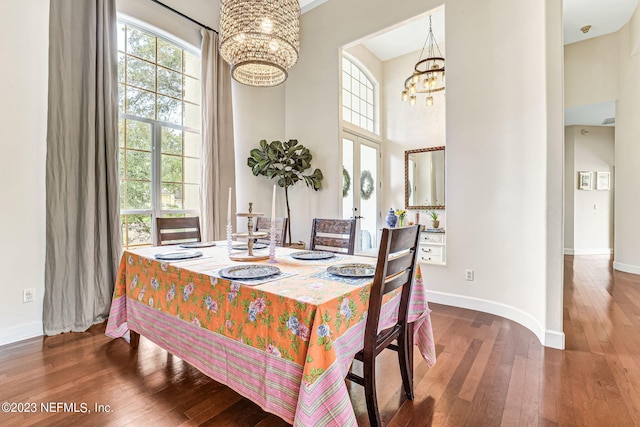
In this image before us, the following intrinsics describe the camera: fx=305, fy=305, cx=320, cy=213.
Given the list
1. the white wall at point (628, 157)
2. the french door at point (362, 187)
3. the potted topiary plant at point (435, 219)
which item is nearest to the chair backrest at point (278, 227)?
the french door at point (362, 187)

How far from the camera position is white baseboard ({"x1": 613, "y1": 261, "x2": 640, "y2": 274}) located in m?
4.64

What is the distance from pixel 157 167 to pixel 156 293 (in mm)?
2022

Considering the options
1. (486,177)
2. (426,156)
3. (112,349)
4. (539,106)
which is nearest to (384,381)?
(112,349)

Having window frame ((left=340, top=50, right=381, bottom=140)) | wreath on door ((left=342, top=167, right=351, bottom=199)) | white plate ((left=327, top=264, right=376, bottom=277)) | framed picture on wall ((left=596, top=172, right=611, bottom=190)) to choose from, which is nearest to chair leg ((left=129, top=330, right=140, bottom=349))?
white plate ((left=327, top=264, right=376, bottom=277))

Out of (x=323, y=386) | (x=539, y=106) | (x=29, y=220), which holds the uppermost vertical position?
(x=539, y=106)

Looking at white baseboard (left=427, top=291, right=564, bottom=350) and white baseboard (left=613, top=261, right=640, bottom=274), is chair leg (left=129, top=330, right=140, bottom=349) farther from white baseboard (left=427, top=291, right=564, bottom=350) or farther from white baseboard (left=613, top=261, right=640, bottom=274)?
white baseboard (left=613, top=261, right=640, bottom=274)

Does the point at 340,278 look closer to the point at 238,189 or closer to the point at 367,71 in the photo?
the point at 238,189

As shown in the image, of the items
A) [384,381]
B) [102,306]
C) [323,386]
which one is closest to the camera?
[323,386]

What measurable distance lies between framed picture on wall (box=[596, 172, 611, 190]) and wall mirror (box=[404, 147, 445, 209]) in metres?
4.17

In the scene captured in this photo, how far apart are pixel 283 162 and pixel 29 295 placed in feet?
9.22

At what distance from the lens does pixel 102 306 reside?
2.85 m

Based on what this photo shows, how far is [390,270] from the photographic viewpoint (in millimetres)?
1343

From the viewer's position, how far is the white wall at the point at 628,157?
4547 millimetres

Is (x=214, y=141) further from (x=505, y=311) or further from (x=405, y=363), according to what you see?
(x=505, y=311)
